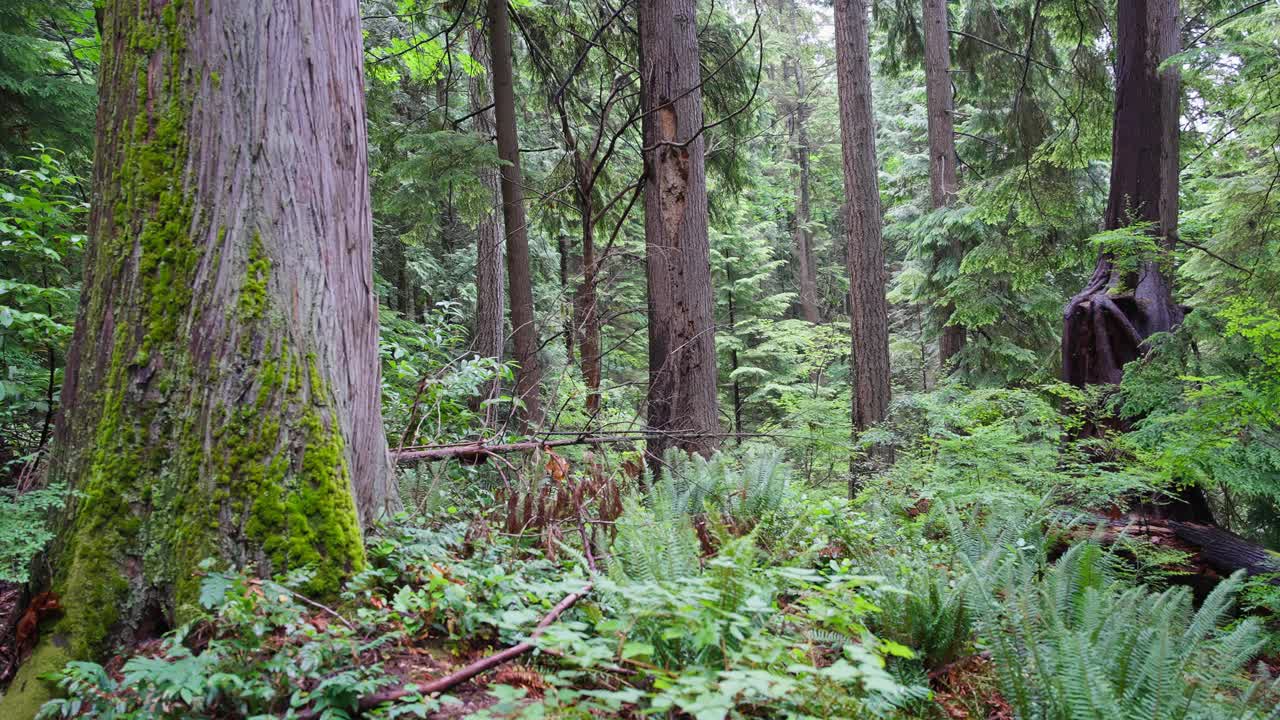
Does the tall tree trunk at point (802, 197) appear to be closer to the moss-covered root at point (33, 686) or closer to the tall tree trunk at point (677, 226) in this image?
the tall tree trunk at point (677, 226)

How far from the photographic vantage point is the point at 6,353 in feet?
12.4

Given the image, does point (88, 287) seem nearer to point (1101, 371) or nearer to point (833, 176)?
point (1101, 371)

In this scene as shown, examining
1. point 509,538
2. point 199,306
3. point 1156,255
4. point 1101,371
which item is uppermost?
point 1156,255

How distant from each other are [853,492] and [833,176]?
22.8 m

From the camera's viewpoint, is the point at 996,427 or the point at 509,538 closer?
the point at 509,538

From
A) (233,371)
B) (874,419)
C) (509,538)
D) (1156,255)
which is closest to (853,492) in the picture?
(874,419)

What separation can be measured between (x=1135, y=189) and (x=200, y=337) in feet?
25.1

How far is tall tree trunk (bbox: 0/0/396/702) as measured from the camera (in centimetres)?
226

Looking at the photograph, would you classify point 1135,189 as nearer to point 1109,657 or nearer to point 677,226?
point 677,226

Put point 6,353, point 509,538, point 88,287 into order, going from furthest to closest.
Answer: point 6,353, point 509,538, point 88,287

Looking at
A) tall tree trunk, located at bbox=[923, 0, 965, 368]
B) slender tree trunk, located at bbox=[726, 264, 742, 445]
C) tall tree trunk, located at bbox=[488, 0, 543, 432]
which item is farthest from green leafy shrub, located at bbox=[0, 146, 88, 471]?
slender tree trunk, located at bbox=[726, 264, 742, 445]

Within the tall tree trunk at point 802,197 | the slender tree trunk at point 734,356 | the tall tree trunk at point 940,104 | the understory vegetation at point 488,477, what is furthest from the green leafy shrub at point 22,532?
the tall tree trunk at point 802,197

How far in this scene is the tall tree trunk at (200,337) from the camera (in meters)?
2.26

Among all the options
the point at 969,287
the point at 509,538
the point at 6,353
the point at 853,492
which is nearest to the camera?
the point at 509,538
